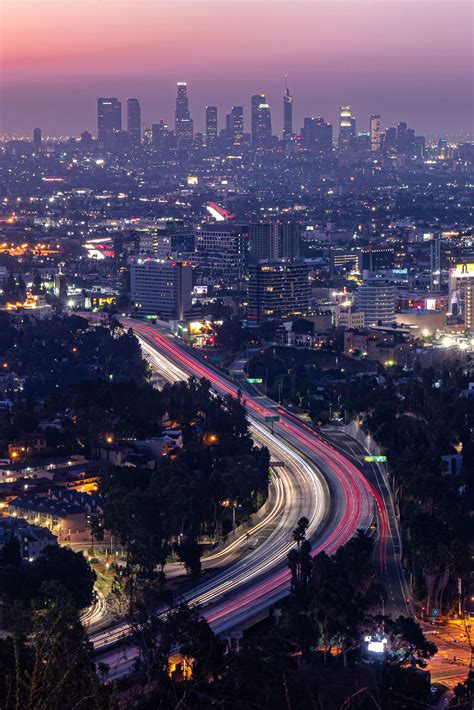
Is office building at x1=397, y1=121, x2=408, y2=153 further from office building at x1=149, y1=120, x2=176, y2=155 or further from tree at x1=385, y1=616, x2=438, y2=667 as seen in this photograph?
tree at x1=385, y1=616, x2=438, y2=667

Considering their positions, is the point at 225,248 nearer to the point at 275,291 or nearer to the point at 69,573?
the point at 275,291

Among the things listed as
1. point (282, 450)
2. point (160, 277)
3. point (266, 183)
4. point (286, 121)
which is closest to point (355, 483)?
point (282, 450)

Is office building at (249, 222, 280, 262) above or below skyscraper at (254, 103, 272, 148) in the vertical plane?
below

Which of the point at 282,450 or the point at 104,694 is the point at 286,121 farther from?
the point at 104,694

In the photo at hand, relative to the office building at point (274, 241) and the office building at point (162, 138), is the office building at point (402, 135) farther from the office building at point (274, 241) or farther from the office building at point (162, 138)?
the office building at point (274, 241)

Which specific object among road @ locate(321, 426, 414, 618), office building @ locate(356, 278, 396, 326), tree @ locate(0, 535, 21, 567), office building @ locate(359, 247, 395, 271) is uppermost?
office building @ locate(359, 247, 395, 271)

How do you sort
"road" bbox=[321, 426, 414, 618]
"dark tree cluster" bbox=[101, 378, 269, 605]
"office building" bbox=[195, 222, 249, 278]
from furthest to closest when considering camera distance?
"office building" bbox=[195, 222, 249, 278] < "dark tree cluster" bbox=[101, 378, 269, 605] < "road" bbox=[321, 426, 414, 618]

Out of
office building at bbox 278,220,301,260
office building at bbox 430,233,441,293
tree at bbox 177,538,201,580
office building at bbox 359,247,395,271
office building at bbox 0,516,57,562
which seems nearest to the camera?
tree at bbox 177,538,201,580

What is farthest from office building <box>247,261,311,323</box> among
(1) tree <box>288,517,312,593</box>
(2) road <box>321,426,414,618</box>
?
(1) tree <box>288,517,312,593</box>
